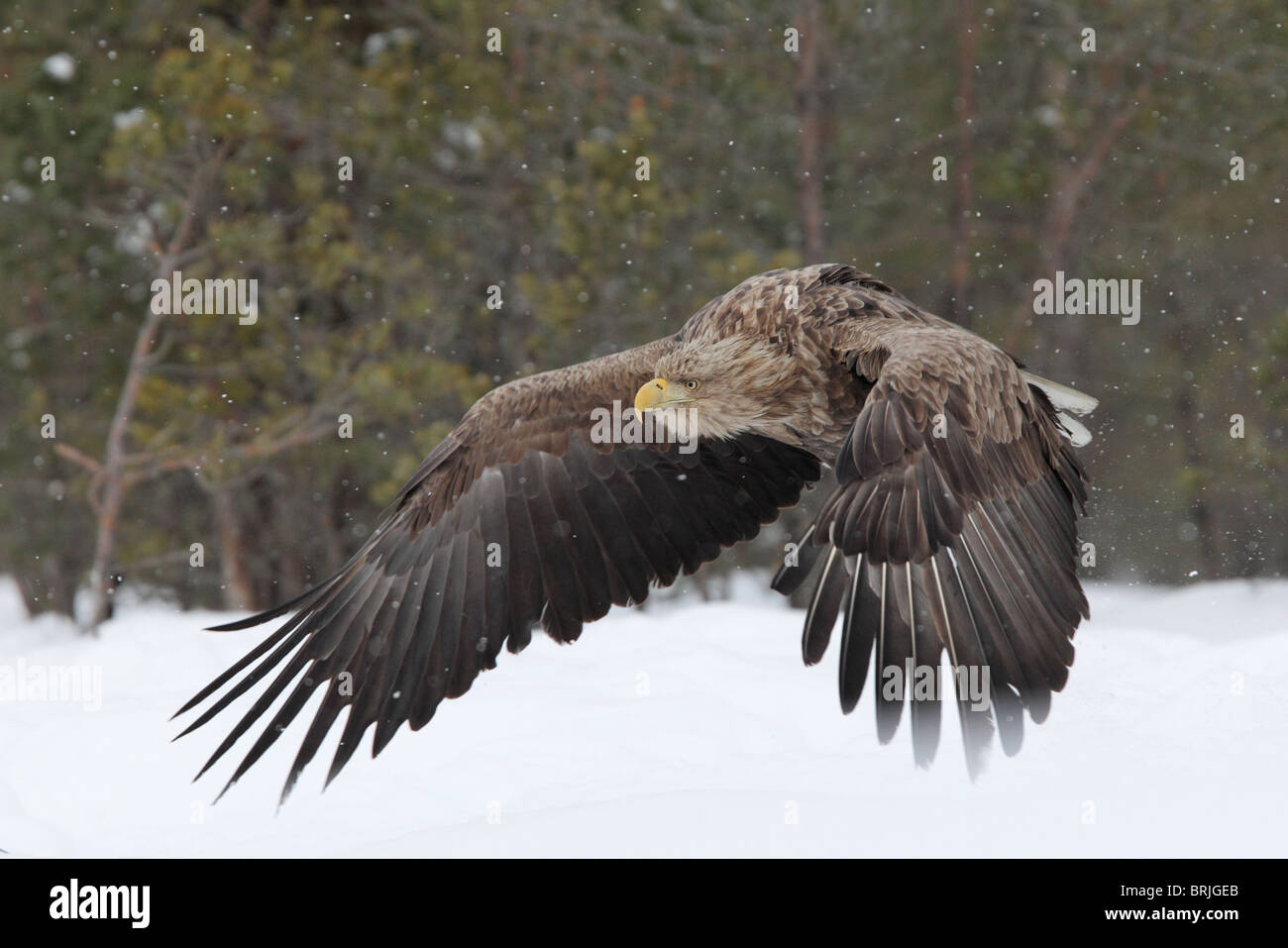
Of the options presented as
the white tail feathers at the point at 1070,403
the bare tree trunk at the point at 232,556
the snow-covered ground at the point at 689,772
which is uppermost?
the white tail feathers at the point at 1070,403

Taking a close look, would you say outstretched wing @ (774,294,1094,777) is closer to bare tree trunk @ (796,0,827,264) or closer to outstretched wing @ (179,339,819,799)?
outstretched wing @ (179,339,819,799)

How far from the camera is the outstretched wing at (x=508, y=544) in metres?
4.39

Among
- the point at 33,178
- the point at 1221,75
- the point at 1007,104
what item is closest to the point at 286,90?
the point at 33,178

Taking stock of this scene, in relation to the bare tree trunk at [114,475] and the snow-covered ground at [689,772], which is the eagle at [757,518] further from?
the bare tree trunk at [114,475]

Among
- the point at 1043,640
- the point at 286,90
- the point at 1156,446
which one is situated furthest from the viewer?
the point at 1156,446

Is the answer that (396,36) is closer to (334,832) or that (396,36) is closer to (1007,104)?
(1007,104)

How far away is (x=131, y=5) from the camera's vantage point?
1119 cm

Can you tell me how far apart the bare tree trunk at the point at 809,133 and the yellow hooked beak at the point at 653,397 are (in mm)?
5476

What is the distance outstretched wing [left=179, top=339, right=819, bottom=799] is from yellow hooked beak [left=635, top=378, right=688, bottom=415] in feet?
0.99

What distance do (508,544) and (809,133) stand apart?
6.34m

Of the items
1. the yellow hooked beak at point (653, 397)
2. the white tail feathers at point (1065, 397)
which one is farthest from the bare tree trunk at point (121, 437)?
the white tail feathers at point (1065, 397)

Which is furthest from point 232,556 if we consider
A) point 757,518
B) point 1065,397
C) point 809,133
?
point 1065,397

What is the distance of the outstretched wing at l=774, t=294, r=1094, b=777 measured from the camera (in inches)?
134

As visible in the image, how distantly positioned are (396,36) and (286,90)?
1.20m
